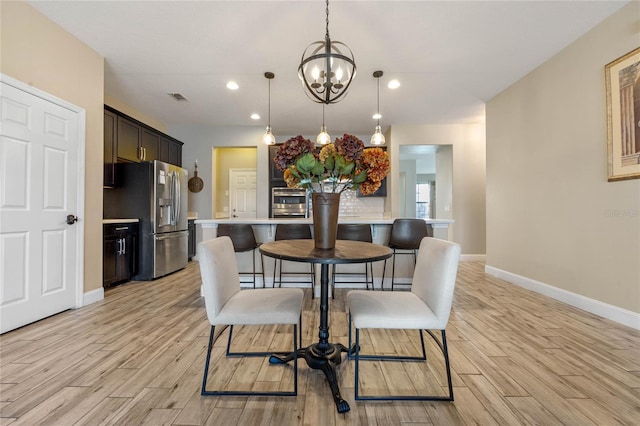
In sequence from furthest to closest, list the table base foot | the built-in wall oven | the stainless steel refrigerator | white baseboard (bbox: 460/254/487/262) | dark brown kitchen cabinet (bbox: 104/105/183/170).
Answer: the built-in wall oven → white baseboard (bbox: 460/254/487/262) → the stainless steel refrigerator → dark brown kitchen cabinet (bbox: 104/105/183/170) → the table base foot

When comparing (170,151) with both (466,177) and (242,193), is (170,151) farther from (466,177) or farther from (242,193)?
(466,177)

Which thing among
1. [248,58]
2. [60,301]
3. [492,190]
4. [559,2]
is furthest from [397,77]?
[60,301]

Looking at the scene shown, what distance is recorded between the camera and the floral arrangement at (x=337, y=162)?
5.13ft

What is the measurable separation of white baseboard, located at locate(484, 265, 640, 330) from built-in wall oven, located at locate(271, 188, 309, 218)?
12.4 ft

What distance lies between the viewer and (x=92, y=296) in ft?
9.70

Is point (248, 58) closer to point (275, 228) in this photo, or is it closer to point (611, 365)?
point (275, 228)

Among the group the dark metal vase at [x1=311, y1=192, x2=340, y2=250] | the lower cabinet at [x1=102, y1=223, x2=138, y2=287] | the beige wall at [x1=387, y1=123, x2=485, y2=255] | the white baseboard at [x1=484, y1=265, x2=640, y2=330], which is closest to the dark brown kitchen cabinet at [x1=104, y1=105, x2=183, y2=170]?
the lower cabinet at [x1=102, y1=223, x2=138, y2=287]

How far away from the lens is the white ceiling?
7.88 feet

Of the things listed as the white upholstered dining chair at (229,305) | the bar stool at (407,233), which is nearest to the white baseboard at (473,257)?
the bar stool at (407,233)

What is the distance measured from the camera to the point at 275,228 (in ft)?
11.8

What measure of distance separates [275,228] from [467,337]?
7.79 feet

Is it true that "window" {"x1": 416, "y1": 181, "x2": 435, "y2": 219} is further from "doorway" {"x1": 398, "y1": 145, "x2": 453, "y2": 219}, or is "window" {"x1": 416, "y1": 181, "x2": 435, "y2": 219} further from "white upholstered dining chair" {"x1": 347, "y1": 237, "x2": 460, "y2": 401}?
"white upholstered dining chair" {"x1": 347, "y1": 237, "x2": 460, "y2": 401}

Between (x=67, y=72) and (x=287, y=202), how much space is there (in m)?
3.84

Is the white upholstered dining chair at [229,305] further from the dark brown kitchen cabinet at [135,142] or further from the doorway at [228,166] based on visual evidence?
the doorway at [228,166]
